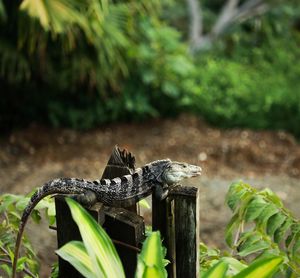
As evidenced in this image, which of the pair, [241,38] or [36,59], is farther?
[241,38]

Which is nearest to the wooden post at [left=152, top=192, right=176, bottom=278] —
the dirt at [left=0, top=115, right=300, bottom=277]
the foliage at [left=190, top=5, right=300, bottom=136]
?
the dirt at [left=0, top=115, right=300, bottom=277]

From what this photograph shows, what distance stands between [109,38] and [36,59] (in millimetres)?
776

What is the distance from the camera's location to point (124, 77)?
709 centimetres

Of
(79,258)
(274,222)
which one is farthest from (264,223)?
(79,258)

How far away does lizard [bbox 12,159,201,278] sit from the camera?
1952 mm

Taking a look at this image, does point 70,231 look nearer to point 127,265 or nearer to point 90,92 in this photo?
point 127,265

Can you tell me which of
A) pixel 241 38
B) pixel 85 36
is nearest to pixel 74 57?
pixel 85 36

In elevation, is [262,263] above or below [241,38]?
below

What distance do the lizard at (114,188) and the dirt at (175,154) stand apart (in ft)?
10.7

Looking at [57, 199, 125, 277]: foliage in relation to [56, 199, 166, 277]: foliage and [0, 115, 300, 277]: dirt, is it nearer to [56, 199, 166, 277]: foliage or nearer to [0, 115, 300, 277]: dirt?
[56, 199, 166, 277]: foliage

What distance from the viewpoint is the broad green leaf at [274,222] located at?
2.15m

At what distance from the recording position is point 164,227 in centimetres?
200

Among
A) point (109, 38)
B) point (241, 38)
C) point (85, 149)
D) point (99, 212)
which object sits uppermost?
point (241, 38)

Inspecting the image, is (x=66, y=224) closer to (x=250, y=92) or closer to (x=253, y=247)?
(x=253, y=247)
